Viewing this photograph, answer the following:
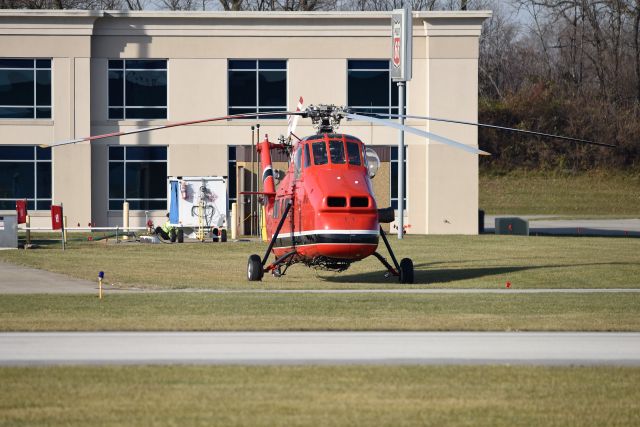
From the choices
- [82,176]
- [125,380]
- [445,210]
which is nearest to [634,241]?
[445,210]

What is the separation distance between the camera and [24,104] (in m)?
53.2

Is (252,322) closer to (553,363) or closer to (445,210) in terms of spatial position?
(553,363)

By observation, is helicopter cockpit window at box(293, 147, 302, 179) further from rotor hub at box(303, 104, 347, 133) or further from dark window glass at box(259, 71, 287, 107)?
dark window glass at box(259, 71, 287, 107)

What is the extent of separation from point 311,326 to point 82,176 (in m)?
35.8

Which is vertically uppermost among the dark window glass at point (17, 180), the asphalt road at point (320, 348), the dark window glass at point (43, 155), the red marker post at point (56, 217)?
the dark window glass at point (43, 155)

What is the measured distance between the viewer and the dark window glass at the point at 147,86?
53.5 metres

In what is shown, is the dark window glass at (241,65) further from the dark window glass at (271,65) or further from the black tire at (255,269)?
the black tire at (255,269)

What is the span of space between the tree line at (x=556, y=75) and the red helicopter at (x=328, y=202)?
52.2 meters

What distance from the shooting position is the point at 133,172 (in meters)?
53.9

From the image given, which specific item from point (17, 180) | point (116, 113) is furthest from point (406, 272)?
point (17, 180)

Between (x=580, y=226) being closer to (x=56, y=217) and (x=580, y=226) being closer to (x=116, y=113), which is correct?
(x=116, y=113)

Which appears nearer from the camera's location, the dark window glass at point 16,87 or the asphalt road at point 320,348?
the asphalt road at point 320,348

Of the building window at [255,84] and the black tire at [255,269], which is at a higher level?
the building window at [255,84]

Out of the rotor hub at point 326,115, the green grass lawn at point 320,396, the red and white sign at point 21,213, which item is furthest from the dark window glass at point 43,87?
the green grass lawn at point 320,396
